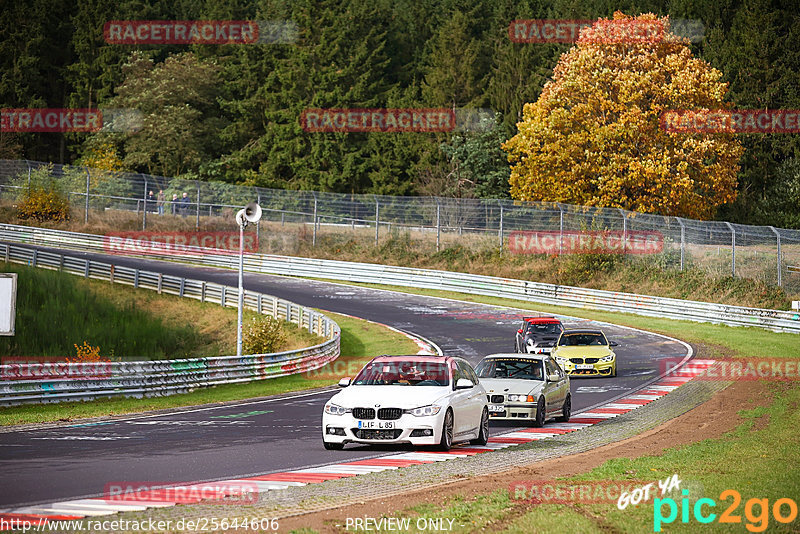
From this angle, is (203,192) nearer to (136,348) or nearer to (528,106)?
(528,106)

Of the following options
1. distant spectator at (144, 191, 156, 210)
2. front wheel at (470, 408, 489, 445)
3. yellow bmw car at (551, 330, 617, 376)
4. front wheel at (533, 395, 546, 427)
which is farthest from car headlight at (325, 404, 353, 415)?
distant spectator at (144, 191, 156, 210)

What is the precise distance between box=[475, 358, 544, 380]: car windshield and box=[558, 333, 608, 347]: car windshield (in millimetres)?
10045

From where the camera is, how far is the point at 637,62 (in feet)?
183

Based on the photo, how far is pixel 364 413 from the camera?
14.6m

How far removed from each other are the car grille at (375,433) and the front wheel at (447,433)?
661 mm

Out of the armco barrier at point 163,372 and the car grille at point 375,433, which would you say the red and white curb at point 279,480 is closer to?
the car grille at point 375,433

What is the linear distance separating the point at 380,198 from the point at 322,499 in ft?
168

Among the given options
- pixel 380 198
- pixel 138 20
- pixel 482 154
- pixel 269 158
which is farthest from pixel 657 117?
pixel 138 20

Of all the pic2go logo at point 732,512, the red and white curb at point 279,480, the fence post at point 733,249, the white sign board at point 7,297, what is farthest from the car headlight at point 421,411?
the fence post at point 733,249

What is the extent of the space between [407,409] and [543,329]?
1964 cm

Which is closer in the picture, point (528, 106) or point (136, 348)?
point (136, 348)

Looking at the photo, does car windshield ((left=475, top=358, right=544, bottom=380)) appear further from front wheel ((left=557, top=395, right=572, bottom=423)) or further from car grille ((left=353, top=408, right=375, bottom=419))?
car grille ((left=353, top=408, right=375, bottom=419))

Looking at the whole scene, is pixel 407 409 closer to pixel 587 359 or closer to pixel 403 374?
pixel 403 374

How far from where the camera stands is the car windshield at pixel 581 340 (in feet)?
99.2
